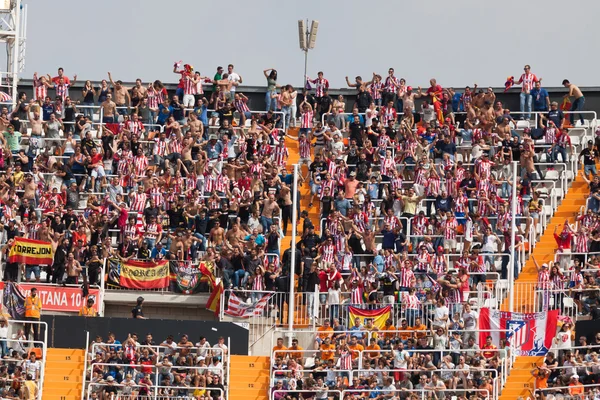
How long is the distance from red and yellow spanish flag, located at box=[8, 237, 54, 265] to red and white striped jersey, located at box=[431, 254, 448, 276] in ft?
32.7

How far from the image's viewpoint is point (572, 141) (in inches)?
2176

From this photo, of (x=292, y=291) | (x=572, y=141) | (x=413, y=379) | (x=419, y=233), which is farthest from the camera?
(x=572, y=141)

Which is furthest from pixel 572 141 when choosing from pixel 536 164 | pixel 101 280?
pixel 101 280

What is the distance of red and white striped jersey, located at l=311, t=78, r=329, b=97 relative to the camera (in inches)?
2281

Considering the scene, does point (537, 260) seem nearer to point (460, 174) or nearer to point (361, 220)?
point (460, 174)

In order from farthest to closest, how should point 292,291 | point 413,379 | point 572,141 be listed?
point 572,141, point 292,291, point 413,379

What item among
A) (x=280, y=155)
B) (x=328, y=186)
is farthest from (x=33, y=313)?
(x=280, y=155)

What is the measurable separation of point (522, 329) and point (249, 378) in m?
6.63

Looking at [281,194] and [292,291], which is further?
[281,194]

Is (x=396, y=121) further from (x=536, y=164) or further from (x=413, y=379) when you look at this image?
(x=413, y=379)

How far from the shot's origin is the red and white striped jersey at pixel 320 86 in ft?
190

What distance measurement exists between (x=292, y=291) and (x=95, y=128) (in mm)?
12426

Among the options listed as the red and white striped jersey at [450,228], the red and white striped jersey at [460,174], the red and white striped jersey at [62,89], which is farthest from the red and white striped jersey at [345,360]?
the red and white striped jersey at [62,89]

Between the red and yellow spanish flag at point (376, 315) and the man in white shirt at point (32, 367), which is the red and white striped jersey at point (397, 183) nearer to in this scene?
the red and yellow spanish flag at point (376, 315)
